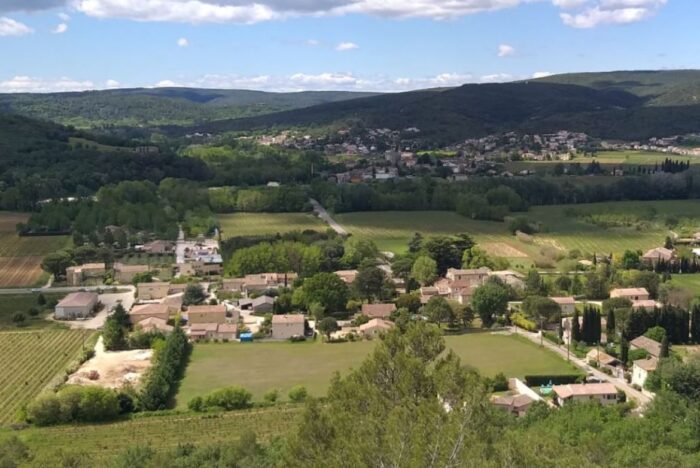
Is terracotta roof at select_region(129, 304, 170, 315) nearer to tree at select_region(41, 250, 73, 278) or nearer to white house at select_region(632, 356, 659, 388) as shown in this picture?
tree at select_region(41, 250, 73, 278)

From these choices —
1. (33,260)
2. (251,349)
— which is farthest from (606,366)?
(33,260)

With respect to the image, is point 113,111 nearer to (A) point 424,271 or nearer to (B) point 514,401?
(A) point 424,271

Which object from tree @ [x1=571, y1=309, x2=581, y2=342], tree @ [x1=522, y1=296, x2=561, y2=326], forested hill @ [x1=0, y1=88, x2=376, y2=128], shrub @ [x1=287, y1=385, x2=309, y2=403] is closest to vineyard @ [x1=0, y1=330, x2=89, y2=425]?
shrub @ [x1=287, y1=385, x2=309, y2=403]

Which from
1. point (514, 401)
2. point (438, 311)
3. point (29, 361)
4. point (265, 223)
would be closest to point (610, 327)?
point (438, 311)

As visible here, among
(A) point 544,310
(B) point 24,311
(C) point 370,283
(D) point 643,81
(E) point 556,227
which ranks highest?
(D) point 643,81

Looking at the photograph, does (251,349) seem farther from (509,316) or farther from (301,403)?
(509,316)

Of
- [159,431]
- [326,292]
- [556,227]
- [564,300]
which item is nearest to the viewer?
[159,431]
